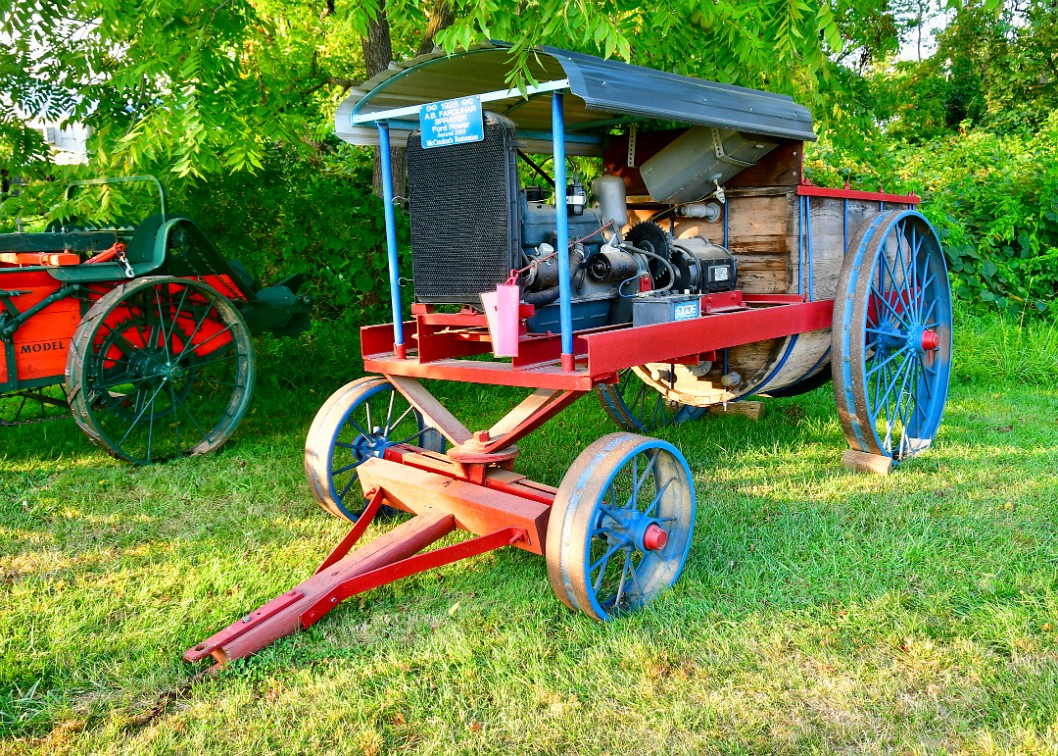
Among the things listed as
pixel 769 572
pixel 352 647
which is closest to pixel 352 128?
pixel 352 647

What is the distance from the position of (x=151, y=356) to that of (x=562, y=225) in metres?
3.24

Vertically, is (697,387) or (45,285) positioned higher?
(45,285)

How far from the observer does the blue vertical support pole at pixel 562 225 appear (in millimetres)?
3289

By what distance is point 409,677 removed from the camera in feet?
9.74

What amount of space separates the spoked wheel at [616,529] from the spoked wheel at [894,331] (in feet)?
5.17

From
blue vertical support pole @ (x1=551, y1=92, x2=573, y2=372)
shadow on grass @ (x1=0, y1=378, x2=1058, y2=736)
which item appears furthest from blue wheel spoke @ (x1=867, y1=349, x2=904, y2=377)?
blue vertical support pole @ (x1=551, y1=92, x2=573, y2=372)

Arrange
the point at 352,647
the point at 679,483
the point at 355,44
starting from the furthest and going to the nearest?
the point at 355,44, the point at 679,483, the point at 352,647

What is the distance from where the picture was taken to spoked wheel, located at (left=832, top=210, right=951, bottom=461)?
15.5 feet

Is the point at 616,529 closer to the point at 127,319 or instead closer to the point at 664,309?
the point at 664,309

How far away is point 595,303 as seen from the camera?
13.7ft

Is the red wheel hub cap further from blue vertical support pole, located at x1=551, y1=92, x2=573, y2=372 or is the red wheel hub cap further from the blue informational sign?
the blue informational sign

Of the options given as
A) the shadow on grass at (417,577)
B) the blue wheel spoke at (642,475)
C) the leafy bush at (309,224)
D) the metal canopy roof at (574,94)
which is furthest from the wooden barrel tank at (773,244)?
the leafy bush at (309,224)

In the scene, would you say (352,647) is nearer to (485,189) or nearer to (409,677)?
(409,677)

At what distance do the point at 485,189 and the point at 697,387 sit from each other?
213 centimetres
